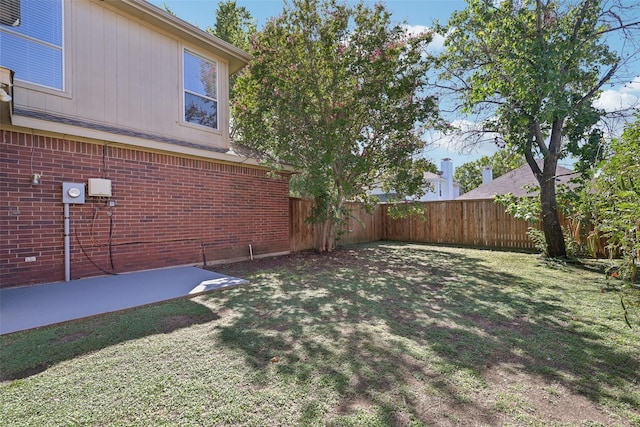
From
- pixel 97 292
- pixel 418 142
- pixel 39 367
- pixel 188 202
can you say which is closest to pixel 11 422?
pixel 39 367

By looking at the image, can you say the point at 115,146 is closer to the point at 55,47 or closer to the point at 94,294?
the point at 55,47

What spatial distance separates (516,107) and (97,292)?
9319mm

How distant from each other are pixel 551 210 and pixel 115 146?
9979 mm

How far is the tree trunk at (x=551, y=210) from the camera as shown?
7.56m

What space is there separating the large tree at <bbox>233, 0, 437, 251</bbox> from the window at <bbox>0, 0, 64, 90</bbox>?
3.75m

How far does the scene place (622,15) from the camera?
6.57 metres

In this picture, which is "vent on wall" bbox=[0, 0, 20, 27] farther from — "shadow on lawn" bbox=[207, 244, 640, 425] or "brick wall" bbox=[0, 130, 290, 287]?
"shadow on lawn" bbox=[207, 244, 640, 425]

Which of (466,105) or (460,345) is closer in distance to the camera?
(460,345)

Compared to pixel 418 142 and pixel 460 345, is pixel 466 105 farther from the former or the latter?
pixel 460 345

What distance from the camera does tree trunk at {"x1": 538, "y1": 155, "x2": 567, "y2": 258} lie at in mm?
7563

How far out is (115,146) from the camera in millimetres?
5590

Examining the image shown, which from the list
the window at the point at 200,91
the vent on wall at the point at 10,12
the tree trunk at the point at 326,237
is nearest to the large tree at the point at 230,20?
the window at the point at 200,91

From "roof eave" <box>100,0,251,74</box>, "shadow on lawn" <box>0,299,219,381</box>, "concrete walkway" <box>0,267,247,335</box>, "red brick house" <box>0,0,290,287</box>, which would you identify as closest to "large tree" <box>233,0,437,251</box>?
"roof eave" <box>100,0,251,74</box>

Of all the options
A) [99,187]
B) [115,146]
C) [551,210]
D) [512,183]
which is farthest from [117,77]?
[512,183]
